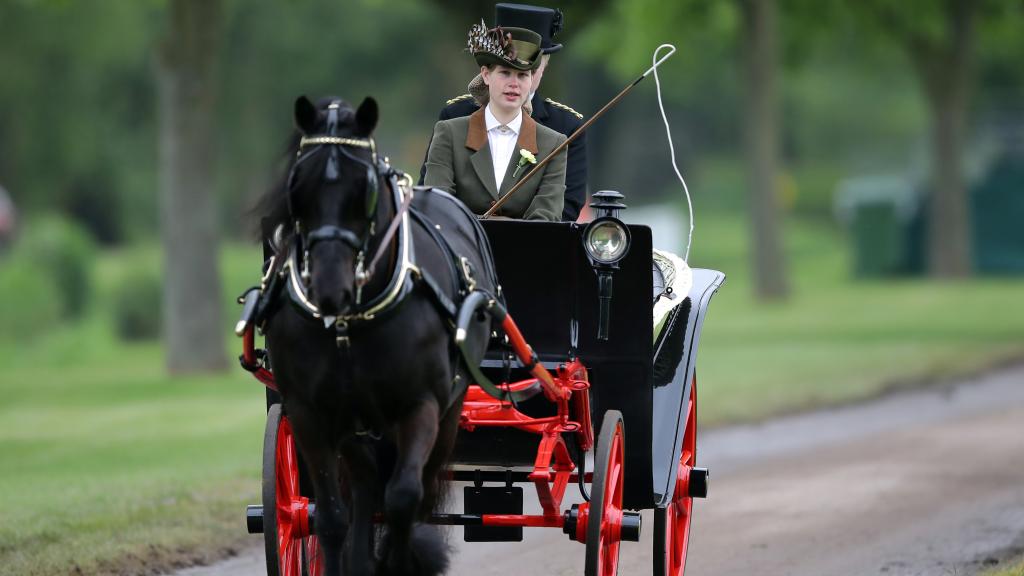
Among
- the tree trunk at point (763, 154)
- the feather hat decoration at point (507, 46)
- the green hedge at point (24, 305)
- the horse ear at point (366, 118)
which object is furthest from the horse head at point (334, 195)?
the tree trunk at point (763, 154)

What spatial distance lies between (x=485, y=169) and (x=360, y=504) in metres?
1.73

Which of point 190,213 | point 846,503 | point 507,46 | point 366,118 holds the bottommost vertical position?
point 846,503

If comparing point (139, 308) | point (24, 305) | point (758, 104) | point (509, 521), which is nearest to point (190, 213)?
point (24, 305)

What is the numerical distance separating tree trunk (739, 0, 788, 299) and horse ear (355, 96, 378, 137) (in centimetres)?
2016

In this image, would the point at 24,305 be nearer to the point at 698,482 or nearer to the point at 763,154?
the point at 763,154

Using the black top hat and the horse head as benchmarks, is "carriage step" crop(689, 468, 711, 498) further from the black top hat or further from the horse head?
the horse head

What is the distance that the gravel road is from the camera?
25.1ft

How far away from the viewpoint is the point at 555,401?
6238 mm

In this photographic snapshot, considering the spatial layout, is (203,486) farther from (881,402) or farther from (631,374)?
(881,402)

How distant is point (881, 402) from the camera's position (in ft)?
47.6

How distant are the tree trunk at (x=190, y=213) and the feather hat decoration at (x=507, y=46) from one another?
34.1 feet

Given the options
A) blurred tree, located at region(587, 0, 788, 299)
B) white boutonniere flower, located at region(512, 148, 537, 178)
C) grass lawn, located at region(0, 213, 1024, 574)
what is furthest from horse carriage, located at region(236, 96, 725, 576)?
blurred tree, located at region(587, 0, 788, 299)

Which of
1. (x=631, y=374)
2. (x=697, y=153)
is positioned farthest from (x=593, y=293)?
(x=697, y=153)

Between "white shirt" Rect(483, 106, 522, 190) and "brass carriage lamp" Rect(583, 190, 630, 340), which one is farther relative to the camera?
"white shirt" Rect(483, 106, 522, 190)
